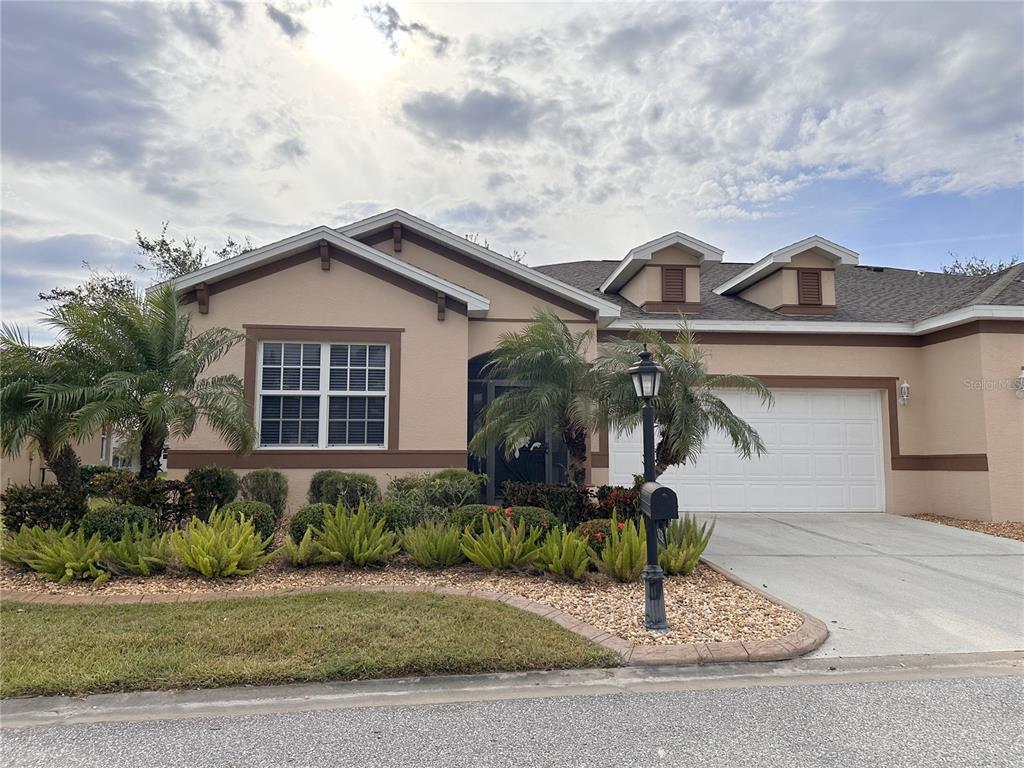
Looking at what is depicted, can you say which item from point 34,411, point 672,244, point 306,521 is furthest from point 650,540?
point 672,244

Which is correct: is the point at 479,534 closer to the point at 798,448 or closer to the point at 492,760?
the point at 492,760

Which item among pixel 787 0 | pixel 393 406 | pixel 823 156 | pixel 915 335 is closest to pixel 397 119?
pixel 393 406

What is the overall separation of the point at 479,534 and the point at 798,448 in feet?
25.5

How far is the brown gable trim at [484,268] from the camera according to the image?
1157cm

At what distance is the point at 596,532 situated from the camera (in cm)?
716

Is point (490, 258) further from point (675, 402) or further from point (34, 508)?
point (34, 508)

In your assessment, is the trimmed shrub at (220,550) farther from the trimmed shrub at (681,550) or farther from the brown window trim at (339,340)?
the trimmed shrub at (681,550)

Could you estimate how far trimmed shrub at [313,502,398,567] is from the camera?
22.1ft

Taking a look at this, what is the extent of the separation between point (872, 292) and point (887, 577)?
32.2 ft

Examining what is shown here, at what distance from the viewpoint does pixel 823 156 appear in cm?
1265

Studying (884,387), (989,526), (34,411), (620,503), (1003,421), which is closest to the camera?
(34,411)

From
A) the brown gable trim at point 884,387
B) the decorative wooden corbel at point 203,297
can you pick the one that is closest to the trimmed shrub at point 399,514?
the decorative wooden corbel at point 203,297

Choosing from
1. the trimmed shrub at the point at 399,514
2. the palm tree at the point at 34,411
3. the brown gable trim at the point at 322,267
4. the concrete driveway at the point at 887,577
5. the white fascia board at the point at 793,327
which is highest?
the brown gable trim at the point at 322,267

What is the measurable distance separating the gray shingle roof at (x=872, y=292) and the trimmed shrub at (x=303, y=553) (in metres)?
7.75
